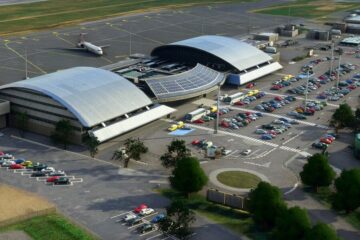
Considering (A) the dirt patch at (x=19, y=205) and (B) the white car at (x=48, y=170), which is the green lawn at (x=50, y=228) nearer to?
(A) the dirt patch at (x=19, y=205)

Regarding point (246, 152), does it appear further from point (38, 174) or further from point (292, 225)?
point (38, 174)

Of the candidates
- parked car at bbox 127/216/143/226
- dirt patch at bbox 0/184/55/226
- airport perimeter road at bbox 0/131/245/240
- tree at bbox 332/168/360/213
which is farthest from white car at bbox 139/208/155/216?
tree at bbox 332/168/360/213

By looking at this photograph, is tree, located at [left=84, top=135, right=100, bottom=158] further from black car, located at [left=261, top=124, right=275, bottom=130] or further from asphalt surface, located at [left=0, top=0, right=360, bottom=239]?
black car, located at [left=261, top=124, right=275, bottom=130]

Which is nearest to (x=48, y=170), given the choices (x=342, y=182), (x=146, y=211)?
(x=146, y=211)

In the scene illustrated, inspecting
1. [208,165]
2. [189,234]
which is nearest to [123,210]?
[189,234]

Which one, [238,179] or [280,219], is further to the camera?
[238,179]

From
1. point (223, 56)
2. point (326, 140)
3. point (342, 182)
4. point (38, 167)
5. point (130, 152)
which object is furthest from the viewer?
point (223, 56)
